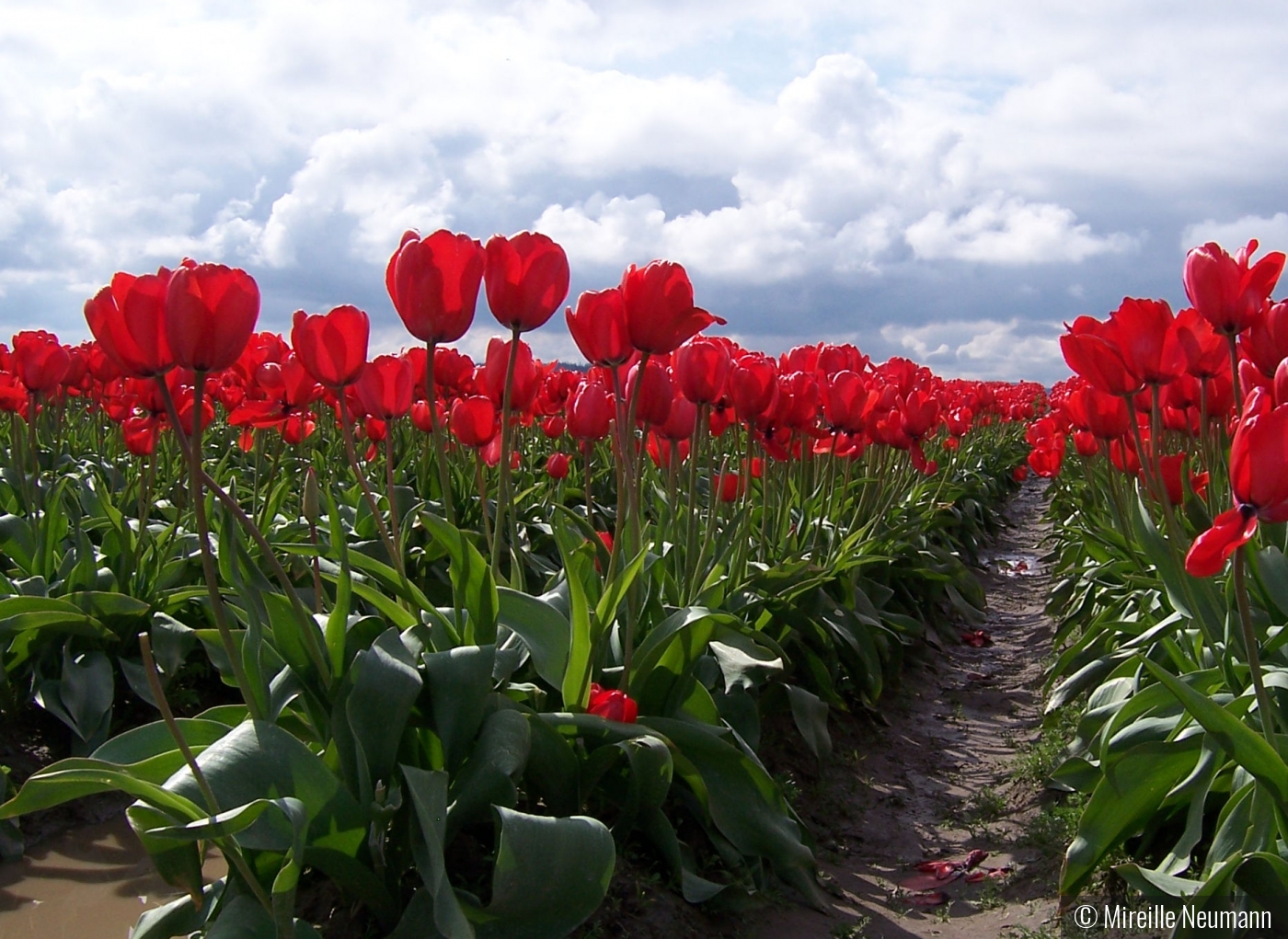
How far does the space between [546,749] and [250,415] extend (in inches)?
45.9

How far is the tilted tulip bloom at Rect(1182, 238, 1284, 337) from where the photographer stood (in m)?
2.69

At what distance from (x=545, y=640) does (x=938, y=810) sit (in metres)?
1.85

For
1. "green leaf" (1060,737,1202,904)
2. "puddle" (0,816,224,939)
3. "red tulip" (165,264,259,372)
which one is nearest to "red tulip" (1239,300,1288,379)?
"green leaf" (1060,737,1202,904)

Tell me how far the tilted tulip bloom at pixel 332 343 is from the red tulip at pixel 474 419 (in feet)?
2.83

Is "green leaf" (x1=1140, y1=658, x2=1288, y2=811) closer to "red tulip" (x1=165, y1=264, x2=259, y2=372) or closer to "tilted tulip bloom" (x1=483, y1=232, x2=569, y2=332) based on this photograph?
"tilted tulip bloom" (x1=483, y1=232, x2=569, y2=332)

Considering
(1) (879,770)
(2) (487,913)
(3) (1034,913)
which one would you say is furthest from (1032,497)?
(2) (487,913)

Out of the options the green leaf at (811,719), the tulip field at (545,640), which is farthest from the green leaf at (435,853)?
the green leaf at (811,719)

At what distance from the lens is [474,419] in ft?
10.2

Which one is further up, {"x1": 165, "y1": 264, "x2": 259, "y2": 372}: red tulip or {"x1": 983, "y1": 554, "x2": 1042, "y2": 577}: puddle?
{"x1": 165, "y1": 264, "x2": 259, "y2": 372}: red tulip

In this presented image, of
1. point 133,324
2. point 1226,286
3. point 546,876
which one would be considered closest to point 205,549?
point 133,324

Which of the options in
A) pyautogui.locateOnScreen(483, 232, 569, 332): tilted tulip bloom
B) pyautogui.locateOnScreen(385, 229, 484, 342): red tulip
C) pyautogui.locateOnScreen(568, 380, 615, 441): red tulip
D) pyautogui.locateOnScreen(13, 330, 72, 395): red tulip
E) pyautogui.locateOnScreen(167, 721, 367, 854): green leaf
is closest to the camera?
pyautogui.locateOnScreen(167, 721, 367, 854): green leaf

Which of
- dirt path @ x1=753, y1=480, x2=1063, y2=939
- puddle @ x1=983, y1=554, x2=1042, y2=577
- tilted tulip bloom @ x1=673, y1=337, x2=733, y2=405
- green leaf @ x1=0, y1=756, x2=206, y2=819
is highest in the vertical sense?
tilted tulip bloom @ x1=673, y1=337, x2=733, y2=405

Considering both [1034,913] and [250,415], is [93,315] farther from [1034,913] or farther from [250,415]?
[1034,913]

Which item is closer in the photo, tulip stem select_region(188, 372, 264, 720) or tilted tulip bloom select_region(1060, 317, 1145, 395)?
tulip stem select_region(188, 372, 264, 720)
